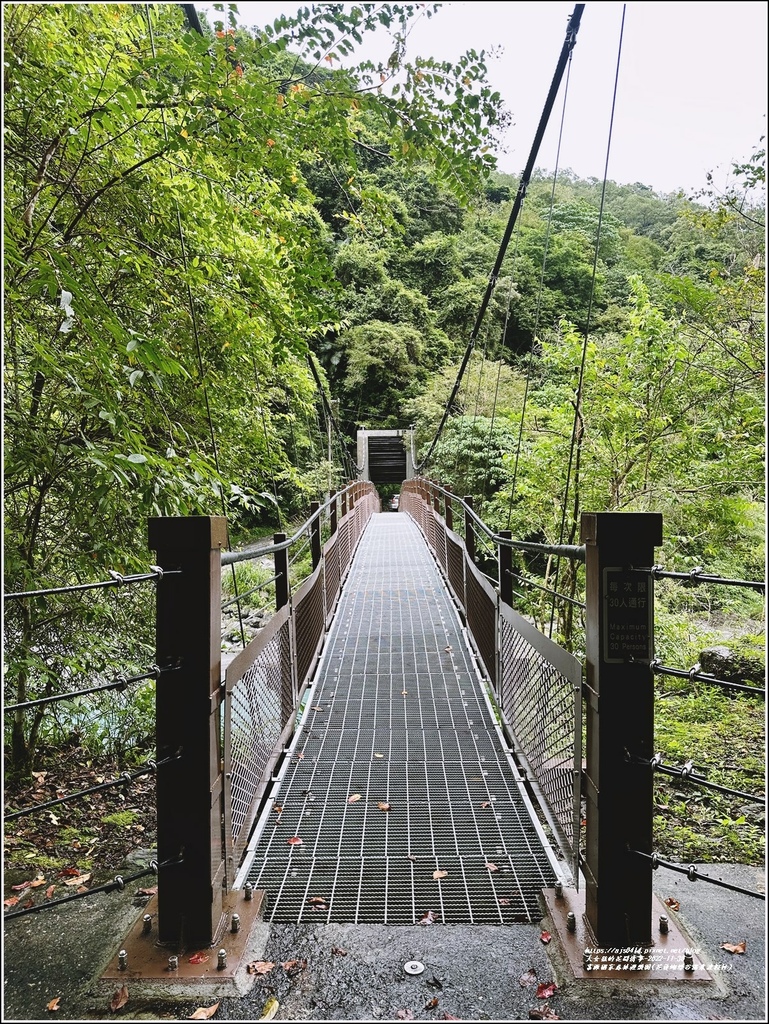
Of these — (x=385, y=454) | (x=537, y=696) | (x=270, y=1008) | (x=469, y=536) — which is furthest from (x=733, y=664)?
(x=385, y=454)

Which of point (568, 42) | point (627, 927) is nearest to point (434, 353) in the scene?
point (568, 42)

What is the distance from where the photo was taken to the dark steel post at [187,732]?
1.56m

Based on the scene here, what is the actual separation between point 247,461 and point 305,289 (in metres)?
1.37

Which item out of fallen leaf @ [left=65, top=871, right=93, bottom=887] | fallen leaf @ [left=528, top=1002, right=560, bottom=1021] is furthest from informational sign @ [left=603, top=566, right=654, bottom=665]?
fallen leaf @ [left=65, top=871, right=93, bottom=887]

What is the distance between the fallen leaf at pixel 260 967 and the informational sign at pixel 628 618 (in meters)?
1.14

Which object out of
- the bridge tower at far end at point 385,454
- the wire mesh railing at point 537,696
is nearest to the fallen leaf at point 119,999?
the wire mesh railing at point 537,696

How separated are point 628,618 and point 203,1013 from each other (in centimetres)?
134

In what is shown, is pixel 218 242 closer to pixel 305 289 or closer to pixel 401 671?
pixel 305 289

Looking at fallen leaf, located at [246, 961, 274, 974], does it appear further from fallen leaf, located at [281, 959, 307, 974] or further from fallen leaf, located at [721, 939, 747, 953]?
fallen leaf, located at [721, 939, 747, 953]

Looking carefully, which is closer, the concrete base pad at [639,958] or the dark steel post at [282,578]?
the concrete base pad at [639,958]

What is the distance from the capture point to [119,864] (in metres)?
2.28

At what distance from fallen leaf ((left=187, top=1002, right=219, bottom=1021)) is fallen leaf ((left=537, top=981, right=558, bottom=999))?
2.42 feet

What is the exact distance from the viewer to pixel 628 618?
1529 mm

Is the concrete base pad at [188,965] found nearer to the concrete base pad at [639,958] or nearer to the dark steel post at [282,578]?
the concrete base pad at [639,958]
